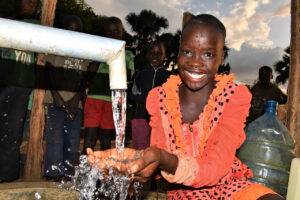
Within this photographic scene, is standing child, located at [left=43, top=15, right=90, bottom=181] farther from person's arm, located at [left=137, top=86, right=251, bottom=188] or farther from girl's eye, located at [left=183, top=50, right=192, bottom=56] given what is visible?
girl's eye, located at [left=183, top=50, right=192, bottom=56]

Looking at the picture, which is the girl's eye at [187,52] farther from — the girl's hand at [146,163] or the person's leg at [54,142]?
the person's leg at [54,142]

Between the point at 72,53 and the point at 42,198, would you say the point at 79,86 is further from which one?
the point at 72,53

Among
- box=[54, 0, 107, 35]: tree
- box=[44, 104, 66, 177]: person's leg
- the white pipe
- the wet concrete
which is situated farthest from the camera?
box=[54, 0, 107, 35]: tree

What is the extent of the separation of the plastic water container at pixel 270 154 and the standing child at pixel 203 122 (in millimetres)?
1135

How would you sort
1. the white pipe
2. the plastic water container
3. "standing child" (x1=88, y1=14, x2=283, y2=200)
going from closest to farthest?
the white pipe < "standing child" (x1=88, y1=14, x2=283, y2=200) < the plastic water container

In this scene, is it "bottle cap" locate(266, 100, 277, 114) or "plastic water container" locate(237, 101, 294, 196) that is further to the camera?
"plastic water container" locate(237, 101, 294, 196)

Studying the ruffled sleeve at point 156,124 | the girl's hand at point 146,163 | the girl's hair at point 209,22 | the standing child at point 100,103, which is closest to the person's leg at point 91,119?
the standing child at point 100,103

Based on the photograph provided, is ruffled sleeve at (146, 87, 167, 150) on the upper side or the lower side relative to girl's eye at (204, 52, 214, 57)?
lower

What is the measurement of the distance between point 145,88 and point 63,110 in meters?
1.25

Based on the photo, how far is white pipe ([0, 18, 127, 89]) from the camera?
847 millimetres

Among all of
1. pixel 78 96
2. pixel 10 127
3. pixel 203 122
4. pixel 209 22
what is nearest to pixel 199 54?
pixel 209 22

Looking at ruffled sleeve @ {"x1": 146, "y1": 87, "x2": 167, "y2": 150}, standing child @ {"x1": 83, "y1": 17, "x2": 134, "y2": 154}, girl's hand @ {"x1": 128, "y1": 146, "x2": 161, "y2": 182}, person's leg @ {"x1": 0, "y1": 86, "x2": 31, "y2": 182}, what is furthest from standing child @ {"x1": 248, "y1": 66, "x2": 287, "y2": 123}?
girl's hand @ {"x1": 128, "y1": 146, "x2": 161, "y2": 182}

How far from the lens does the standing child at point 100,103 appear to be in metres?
3.82

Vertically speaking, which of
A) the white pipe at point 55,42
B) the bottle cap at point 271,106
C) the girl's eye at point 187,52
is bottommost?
the bottle cap at point 271,106
